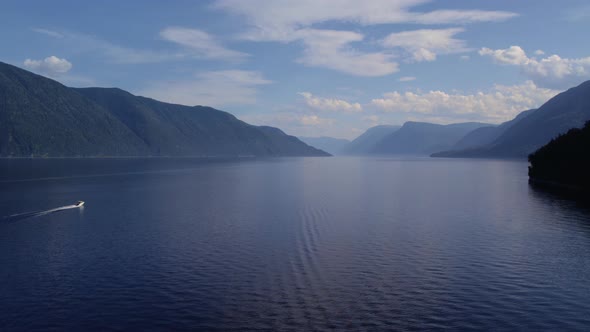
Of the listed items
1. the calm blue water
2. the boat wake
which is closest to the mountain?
the calm blue water

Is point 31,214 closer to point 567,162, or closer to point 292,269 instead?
point 292,269

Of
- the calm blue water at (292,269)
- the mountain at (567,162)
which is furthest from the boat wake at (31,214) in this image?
the mountain at (567,162)

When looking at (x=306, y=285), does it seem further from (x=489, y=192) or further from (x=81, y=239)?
(x=489, y=192)

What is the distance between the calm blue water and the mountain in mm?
55639

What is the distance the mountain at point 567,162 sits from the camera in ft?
491

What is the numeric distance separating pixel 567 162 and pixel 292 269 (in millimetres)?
153228

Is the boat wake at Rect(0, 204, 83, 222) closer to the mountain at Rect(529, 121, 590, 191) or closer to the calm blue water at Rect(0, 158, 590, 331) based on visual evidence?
the calm blue water at Rect(0, 158, 590, 331)

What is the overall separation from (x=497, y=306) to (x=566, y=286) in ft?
38.5

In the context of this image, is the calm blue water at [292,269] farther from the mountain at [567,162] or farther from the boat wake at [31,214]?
the mountain at [567,162]

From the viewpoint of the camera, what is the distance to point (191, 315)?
38062 millimetres

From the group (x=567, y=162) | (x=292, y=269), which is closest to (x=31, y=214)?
(x=292, y=269)

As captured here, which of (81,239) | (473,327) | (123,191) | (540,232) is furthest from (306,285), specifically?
(123,191)

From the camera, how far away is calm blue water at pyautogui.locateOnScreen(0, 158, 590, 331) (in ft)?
124

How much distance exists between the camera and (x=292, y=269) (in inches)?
2068
